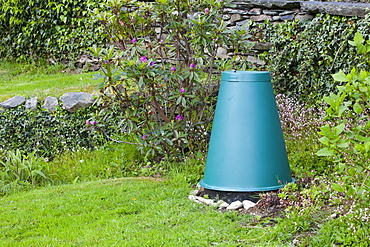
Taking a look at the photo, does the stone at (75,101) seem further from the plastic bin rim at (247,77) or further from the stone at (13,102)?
the plastic bin rim at (247,77)

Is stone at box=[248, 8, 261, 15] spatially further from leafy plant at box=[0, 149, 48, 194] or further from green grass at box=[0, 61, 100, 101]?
leafy plant at box=[0, 149, 48, 194]

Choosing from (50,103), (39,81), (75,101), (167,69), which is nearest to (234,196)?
(167,69)

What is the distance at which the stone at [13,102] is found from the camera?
6.49 m

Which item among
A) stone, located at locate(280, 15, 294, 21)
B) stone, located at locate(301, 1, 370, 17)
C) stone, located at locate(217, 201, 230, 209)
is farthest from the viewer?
stone, located at locate(280, 15, 294, 21)

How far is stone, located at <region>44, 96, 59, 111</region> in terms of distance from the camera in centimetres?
648

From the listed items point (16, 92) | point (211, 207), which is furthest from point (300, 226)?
point (16, 92)

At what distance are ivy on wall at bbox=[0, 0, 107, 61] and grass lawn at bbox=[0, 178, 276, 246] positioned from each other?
438 cm

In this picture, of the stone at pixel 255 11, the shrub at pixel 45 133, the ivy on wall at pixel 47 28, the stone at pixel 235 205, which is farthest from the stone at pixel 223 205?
the ivy on wall at pixel 47 28

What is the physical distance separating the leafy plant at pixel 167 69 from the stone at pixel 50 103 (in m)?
1.27

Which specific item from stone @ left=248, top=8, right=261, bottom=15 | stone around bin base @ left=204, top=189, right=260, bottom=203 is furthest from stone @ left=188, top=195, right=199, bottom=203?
stone @ left=248, top=8, right=261, bottom=15

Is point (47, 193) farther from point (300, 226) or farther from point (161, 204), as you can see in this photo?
point (300, 226)

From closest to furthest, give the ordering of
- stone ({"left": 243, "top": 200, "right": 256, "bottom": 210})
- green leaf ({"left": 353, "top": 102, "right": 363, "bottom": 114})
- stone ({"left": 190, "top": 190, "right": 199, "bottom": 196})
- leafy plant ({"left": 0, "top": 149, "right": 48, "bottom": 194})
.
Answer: green leaf ({"left": 353, "top": 102, "right": 363, "bottom": 114}) → stone ({"left": 243, "top": 200, "right": 256, "bottom": 210}) → stone ({"left": 190, "top": 190, "right": 199, "bottom": 196}) → leafy plant ({"left": 0, "top": 149, "right": 48, "bottom": 194})

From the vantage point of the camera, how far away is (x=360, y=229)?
284cm

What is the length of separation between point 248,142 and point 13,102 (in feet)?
13.1
